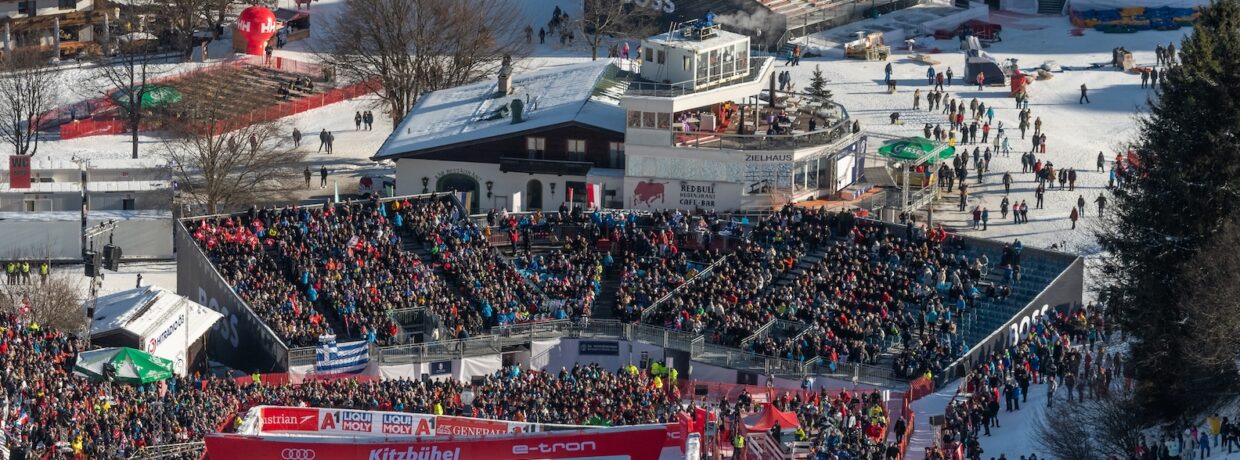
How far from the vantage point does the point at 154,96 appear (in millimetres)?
105000

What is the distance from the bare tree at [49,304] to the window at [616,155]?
18.9 meters

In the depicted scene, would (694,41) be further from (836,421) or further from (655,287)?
(836,421)

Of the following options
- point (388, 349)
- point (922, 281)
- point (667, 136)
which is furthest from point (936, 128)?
point (388, 349)

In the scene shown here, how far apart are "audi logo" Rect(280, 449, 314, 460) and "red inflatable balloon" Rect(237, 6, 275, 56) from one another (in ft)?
173

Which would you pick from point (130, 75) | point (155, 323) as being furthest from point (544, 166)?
point (130, 75)

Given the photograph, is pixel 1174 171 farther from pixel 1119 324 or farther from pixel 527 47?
pixel 527 47

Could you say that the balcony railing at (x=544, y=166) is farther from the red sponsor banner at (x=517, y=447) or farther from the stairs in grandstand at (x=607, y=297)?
the red sponsor banner at (x=517, y=447)

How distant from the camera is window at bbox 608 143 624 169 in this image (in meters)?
86.4

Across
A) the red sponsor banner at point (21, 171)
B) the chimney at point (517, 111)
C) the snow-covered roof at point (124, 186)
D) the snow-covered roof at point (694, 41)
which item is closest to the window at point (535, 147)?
the chimney at point (517, 111)

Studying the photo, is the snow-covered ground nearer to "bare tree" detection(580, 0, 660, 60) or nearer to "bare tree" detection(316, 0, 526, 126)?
"bare tree" detection(580, 0, 660, 60)

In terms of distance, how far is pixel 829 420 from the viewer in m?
63.8

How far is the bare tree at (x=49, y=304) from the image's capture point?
75.4 metres

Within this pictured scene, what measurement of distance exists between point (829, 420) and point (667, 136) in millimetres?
22363

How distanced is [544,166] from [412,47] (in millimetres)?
20555
